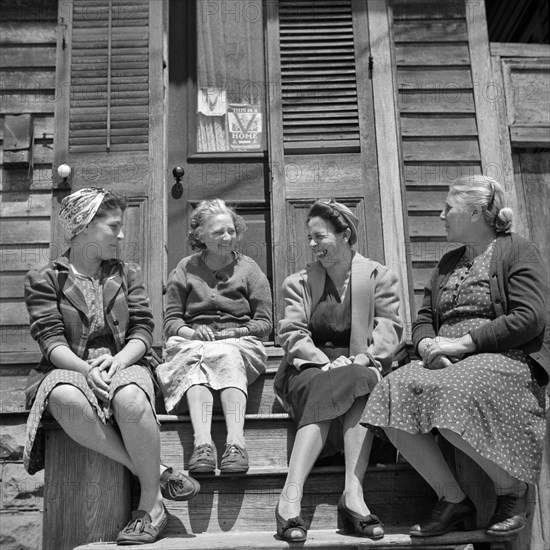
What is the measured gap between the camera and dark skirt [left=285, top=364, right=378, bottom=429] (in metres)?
3.20

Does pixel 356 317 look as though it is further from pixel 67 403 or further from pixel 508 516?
pixel 67 403

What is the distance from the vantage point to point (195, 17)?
521cm

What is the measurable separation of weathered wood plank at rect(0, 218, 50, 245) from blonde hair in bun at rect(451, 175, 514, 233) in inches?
88.9

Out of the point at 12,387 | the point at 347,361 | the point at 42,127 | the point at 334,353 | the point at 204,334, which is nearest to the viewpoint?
the point at 347,361

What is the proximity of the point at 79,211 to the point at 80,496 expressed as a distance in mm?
1109

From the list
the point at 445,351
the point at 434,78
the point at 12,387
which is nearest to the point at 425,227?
the point at 434,78

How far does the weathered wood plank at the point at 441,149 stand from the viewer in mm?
4797

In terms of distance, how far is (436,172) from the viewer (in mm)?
4781

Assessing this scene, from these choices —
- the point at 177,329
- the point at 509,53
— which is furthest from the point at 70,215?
the point at 509,53

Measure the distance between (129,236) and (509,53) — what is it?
2.39 metres

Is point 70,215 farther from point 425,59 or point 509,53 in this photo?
point 509,53

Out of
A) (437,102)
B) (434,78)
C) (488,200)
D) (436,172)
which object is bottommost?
(488,200)

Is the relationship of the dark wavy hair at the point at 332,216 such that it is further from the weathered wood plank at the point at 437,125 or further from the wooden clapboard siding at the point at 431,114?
the weathered wood plank at the point at 437,125

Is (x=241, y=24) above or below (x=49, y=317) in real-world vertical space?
above
